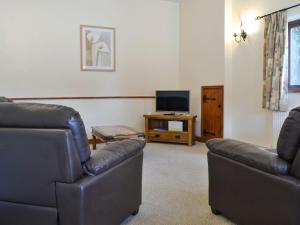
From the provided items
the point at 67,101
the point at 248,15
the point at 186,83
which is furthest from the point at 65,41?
the point at 248,15

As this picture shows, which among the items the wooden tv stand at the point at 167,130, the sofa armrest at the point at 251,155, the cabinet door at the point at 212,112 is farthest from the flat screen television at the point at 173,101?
the sofa armrest at the point at 251,155

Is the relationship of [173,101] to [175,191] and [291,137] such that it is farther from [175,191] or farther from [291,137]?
[291,137]

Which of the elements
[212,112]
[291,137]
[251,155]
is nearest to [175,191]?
[251,155]

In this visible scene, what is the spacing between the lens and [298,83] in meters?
4.11

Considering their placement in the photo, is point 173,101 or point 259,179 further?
point 173,101

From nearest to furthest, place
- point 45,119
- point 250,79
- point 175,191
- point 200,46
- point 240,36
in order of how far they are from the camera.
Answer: point 45,119 < point 175,191 < point 250,79 < point 240,36 < point 200,46

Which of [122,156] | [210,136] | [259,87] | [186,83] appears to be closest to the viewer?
[122,156]

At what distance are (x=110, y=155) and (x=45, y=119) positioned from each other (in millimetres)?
508

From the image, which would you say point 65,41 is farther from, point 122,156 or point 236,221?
point 236,221

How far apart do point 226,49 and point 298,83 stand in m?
1.46

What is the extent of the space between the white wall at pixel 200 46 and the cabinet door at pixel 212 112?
0.43 feet

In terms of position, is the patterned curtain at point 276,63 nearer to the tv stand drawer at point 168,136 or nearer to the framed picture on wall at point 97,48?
the tv stand drawer at point 168,136

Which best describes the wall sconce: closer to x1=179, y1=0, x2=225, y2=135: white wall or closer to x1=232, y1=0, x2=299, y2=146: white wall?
x1=232, y1=0, x2=299, y2=146: white wall

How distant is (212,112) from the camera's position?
5.46 meters
